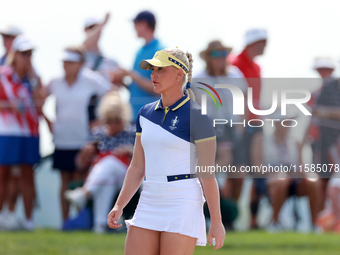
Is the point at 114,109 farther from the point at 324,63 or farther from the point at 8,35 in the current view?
the point at 324,63

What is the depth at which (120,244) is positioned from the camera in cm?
708

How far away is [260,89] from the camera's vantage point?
21.1ft

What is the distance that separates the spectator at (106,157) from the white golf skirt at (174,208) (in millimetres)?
4201

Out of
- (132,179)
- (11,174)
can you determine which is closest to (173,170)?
(132,179)

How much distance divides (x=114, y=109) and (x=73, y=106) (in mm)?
667

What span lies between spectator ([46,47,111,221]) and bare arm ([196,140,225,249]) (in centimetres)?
472

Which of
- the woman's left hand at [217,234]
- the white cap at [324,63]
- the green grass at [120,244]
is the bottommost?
the green grass at [120,244]

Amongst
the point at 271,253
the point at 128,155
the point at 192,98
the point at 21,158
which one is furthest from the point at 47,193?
the point at 192,98

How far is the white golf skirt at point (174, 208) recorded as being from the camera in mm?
3381

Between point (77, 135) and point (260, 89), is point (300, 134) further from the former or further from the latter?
point (77, 135)

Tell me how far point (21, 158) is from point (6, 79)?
3.65 ft

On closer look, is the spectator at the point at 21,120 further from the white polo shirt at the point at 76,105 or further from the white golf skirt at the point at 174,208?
the white golf skirt at the point at 174,208

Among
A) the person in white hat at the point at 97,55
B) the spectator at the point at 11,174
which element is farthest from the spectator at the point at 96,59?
the spectator at the point at 11,174

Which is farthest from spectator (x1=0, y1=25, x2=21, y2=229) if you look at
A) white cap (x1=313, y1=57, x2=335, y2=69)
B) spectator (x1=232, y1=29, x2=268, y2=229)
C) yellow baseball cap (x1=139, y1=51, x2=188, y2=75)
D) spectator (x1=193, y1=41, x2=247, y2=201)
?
yellow baseball cap (x1=139, y1=51, x2=188, y2=75)
